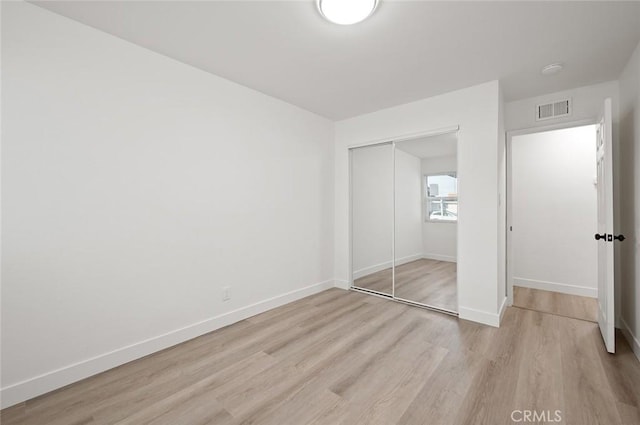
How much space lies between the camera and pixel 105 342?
2.05 metres

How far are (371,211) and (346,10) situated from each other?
2.81m

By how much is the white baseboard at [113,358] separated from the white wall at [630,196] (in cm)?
352

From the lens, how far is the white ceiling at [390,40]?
1.82m

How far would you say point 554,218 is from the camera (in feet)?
13.1

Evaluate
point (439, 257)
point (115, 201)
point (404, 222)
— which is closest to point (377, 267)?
point (404, 222)

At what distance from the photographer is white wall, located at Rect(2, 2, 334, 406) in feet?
5.71

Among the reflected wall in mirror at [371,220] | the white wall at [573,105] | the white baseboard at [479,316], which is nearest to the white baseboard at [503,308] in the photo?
the white baseboard at [479,316]

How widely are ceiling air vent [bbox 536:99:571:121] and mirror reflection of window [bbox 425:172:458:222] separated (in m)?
1.23

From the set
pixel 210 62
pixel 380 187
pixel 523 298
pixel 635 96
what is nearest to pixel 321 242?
pixel 380 187

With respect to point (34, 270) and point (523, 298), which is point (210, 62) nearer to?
point (34, 270)

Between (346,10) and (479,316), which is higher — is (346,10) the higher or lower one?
the higher one

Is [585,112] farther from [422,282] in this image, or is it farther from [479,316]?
[422,282]

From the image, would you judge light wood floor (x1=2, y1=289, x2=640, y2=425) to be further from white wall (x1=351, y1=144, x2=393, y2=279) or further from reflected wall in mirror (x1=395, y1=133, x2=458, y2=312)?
white wall (x1=351, y1=144, x2=393, y2=279)

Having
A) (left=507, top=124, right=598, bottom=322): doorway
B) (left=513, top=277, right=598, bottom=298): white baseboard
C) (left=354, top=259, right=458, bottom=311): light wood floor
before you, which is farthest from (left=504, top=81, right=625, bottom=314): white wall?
(left=354, top=259, right=458, bottom=311): light wood floor
